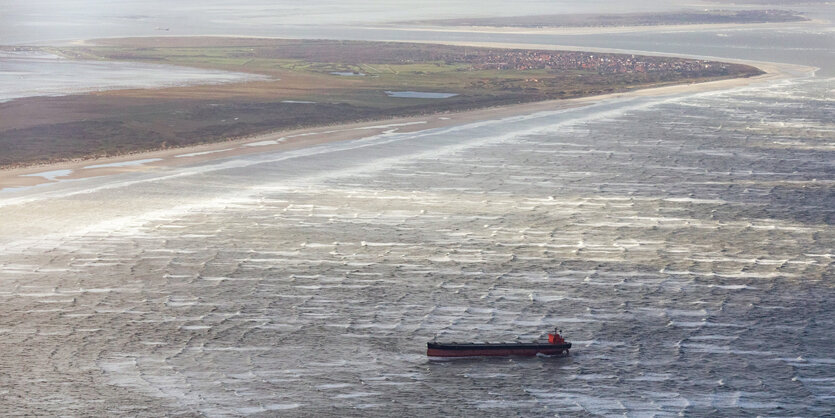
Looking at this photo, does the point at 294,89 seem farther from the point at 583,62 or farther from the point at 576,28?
the point at 576,28

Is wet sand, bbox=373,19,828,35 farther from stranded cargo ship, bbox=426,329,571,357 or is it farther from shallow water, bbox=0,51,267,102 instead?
stranded cargo ship, bbox=426,329,571,357

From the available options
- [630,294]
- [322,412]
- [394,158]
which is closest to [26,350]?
[322,412]

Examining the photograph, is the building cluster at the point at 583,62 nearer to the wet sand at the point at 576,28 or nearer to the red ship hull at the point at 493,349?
the wet sand at the point at 576,28

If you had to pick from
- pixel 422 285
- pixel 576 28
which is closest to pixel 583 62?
pixel 576 28

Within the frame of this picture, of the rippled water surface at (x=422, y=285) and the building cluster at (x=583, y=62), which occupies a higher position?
the rippled water surface at (x=422, y=285)

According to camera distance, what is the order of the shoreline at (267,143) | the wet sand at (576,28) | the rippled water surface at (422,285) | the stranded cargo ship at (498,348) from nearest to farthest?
the rippled water surface at (422,285) → the stranded cargo ship at (498,348) → the shoreline at (267,143) → the wet sand at (576,28)

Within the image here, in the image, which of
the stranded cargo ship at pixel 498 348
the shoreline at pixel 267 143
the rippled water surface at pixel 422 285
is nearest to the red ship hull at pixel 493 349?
the stranded cargo ship at pixel 498 348

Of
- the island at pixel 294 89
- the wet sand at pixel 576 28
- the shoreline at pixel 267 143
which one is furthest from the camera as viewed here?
the wet sand at pixel 576 28

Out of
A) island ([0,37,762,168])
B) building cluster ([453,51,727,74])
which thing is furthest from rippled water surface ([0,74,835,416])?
building cluster ([453,51,727,74])
